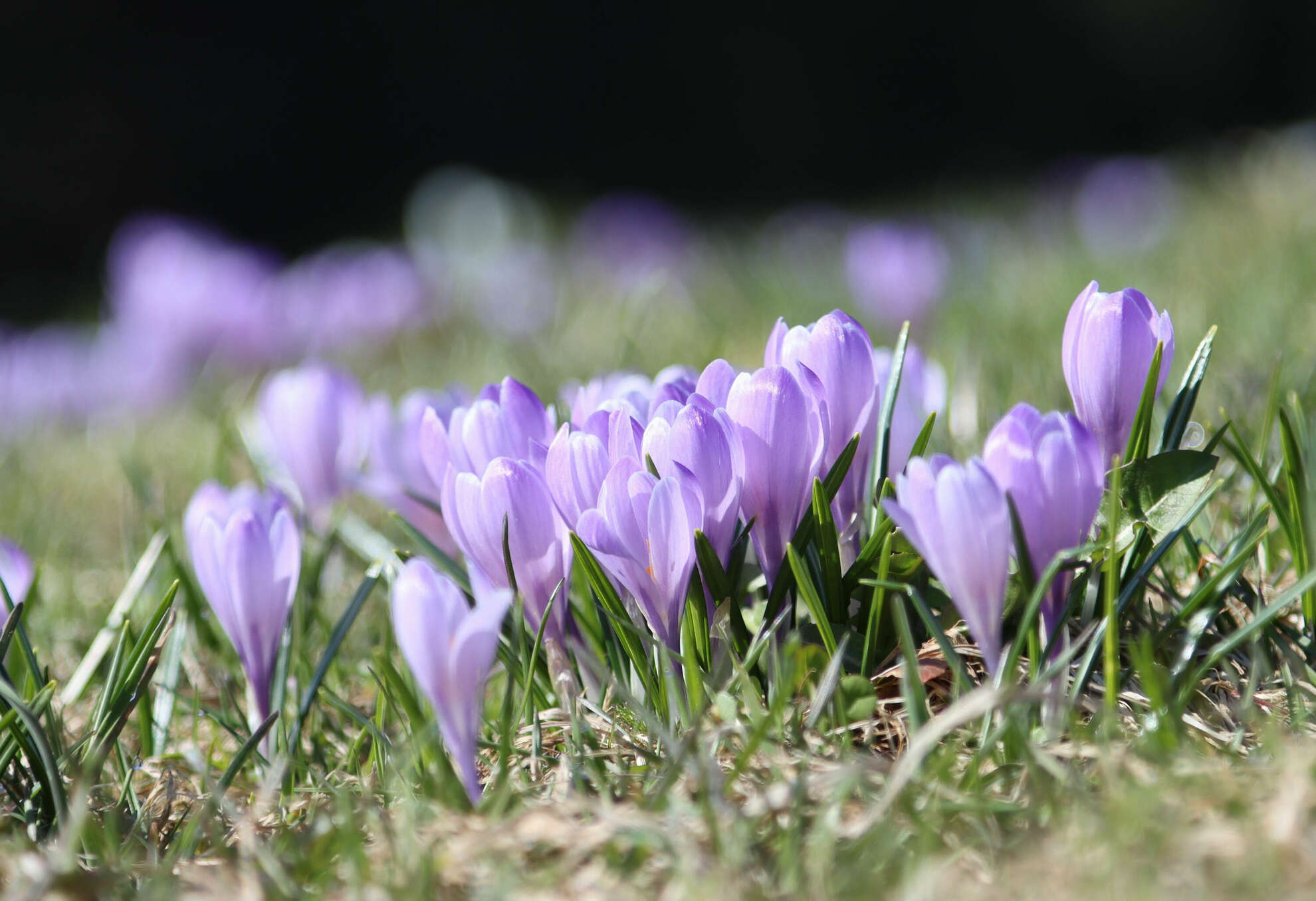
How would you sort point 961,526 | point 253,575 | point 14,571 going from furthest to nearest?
point 14,571 → point 253,575 → point 961,526

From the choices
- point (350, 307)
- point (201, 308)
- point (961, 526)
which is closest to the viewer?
point (961, 526)

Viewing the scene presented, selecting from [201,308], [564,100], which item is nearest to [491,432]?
[201,308]

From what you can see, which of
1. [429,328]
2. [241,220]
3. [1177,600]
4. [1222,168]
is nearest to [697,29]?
[241,220]

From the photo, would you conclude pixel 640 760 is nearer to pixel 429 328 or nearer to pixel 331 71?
pixel 429 328

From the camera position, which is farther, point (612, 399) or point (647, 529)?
point (612, 399)

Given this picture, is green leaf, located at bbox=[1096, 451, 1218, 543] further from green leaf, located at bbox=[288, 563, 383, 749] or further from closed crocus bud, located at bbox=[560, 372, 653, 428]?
green leaf, located at bbox=[288, 563, 383, 749]

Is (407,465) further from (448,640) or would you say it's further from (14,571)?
(448,640)

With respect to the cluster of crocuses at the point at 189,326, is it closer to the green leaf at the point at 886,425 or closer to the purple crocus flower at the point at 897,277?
the purple crocus flower at the point at 897,277
